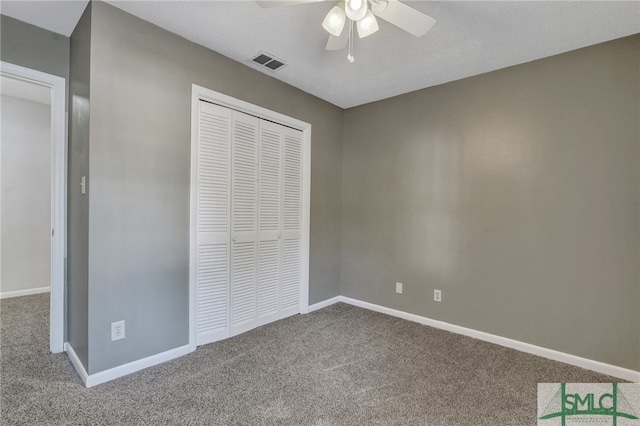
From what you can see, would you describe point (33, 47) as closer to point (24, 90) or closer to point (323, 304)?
point (24, 90)

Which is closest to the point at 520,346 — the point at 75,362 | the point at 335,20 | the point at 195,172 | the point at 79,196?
the point at 335,20

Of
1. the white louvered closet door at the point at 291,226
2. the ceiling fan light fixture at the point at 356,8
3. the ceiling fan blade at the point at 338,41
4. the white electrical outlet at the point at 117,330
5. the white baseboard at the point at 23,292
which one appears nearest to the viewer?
the ceiling fan light fixture at the point at 356,8

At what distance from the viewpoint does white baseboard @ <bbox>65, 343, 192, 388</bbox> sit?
196cm

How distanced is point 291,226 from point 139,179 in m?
1.60

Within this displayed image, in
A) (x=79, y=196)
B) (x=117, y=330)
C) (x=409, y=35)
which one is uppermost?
(x=409, y=35)

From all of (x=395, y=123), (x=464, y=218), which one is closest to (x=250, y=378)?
(x=464, y=218)

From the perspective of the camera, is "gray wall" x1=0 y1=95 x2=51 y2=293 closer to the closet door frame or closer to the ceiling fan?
the closet door frame

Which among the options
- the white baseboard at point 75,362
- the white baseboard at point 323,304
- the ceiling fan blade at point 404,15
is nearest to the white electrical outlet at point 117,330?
the white baseboard at point 75,362

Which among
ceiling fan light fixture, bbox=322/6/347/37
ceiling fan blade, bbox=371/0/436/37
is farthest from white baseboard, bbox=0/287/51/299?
ceiling fan blade, bbox=371/0/436/37

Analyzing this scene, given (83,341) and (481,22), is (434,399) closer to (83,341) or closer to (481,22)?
(83,341)

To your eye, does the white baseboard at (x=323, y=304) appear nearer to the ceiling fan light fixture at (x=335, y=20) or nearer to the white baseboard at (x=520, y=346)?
the white baseboard at (x=520, y=346)

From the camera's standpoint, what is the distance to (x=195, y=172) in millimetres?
2438

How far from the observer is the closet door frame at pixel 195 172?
2424 mm

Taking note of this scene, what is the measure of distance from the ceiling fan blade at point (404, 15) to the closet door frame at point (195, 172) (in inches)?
57.9
